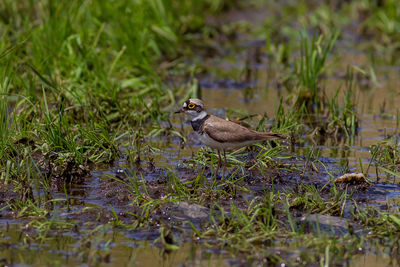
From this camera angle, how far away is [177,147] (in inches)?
368

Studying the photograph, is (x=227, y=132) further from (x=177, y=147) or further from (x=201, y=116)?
(x=177, y=147)

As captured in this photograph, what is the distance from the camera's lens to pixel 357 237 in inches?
238

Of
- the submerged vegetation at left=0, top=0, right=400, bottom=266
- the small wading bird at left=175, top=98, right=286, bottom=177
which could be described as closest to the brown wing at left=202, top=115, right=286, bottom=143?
the small wading bird at left=175, top=98, right=286, bottom=177

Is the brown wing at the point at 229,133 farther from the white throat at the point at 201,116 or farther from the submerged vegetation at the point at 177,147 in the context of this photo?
the submerged vegetation at the point at 177,147

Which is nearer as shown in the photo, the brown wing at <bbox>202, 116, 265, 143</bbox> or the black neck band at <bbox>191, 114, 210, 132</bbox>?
the brown wing at <bbox>202, 116, 265, 143</bbox>

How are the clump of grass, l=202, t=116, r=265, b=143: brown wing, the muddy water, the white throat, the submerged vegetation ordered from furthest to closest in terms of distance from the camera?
the clump of grass → the white throat → l=202, t=116, r=265, b=143: brown wing → the submerged vegetation → the muddy water

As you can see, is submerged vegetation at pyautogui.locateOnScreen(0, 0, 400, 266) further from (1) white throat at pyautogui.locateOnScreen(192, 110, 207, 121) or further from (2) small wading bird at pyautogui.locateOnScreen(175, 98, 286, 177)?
(1) white throat at pyautogui.locateOnScreen(192, 110, 207, 121)

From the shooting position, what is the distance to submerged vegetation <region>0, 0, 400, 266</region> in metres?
6.03

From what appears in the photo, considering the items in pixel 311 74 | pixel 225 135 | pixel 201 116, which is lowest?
pixel 225 135

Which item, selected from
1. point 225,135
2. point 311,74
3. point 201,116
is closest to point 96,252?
point 225,135

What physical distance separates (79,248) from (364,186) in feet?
10.8

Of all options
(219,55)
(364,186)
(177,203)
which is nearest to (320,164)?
(364,186)

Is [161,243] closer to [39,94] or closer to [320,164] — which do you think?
[320,164]

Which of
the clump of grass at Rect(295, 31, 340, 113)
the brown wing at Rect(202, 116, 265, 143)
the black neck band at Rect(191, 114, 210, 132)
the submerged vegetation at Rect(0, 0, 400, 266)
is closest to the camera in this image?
the submerged vegetation at Rect(0, 0, 400, 266)
